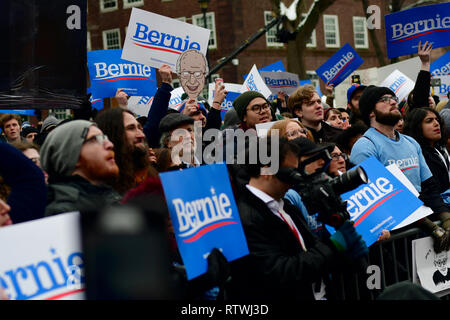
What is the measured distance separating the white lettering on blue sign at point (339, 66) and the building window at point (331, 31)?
26970mm

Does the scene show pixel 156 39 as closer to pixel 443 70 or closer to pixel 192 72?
pixel 192 72

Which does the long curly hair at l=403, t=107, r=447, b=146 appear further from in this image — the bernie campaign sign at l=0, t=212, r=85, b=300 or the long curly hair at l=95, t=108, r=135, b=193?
the bernie campaign sign at l=0, t=212, r=85, b=300

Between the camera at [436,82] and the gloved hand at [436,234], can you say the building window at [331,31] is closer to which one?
the camera at [436,82]

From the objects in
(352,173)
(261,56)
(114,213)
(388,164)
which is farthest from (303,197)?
(261,56)

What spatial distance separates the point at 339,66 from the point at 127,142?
7.37 meters

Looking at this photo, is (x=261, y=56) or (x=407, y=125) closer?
(x=407, y=125)

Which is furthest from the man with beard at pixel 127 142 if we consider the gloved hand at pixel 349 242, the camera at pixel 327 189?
the gloved hand at pixel 349 242

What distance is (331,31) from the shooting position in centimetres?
3722

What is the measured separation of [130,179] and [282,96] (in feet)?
18.7

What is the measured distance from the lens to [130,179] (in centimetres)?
369

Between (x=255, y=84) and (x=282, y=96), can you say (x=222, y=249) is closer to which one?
(x=255, y=84)

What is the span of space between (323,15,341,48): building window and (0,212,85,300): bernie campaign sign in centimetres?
3578

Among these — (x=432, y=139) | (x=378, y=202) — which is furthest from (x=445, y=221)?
(x=432, y=139)

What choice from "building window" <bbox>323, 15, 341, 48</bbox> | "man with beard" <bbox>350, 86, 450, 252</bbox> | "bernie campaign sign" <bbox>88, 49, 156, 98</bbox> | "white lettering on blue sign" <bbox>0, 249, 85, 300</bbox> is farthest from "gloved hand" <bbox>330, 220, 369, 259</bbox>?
"building window" <bbox>323, 15, 341, 48</bbox>
